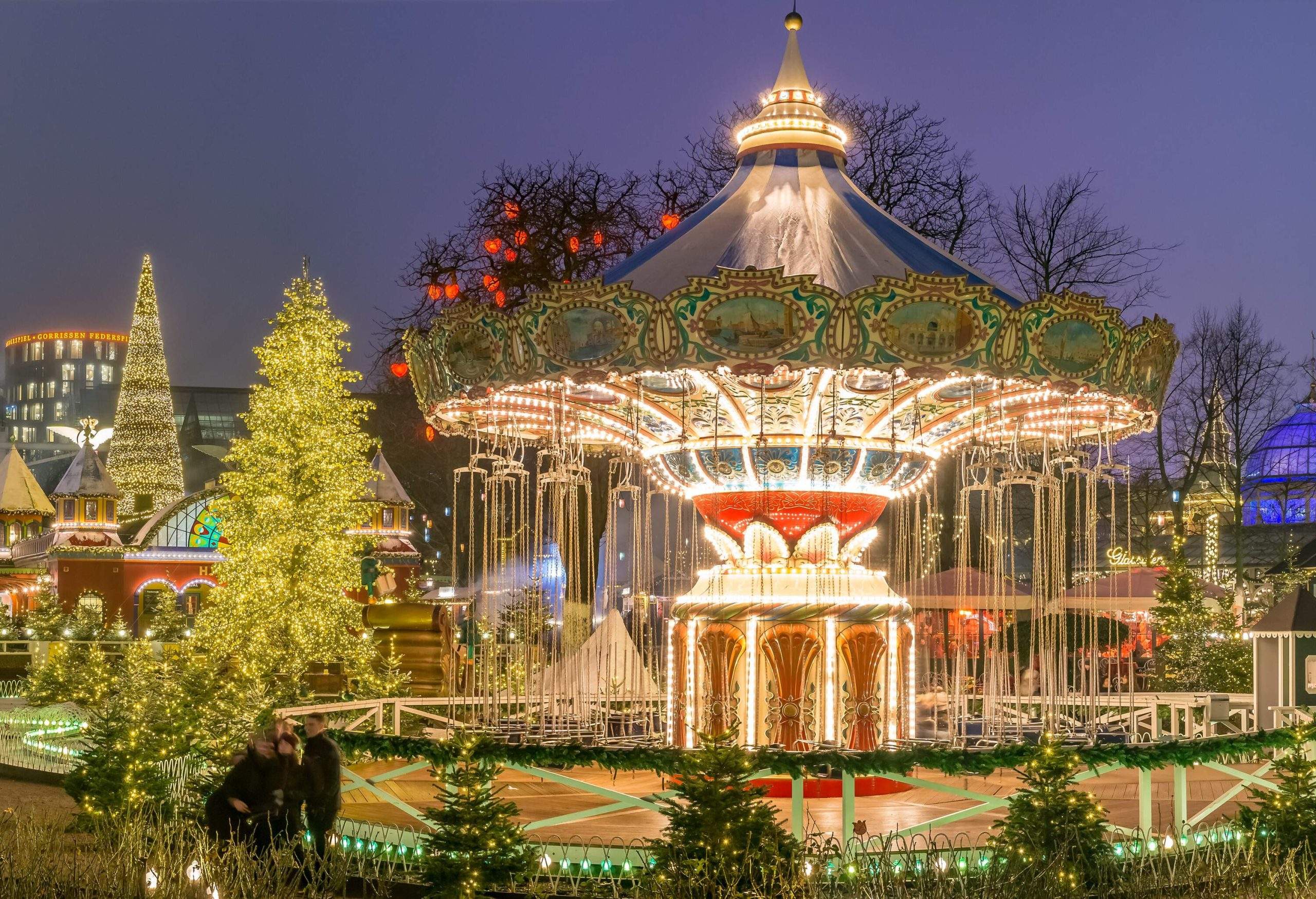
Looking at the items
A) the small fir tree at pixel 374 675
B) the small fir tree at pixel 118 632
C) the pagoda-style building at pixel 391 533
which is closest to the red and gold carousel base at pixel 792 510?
the small fir tree at pixel 374 675

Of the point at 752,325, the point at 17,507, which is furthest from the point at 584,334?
the point at 17,507

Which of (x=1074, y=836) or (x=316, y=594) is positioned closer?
(x=1074, y=836)

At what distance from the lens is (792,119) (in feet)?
48.6

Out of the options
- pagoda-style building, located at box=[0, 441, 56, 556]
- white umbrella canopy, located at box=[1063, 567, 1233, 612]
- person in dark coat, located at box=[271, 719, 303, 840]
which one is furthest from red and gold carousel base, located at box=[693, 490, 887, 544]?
pagoda-style building, located at box=[0, 441, 56, 556]

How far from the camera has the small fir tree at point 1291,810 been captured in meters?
11.7

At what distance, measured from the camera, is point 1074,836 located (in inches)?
403

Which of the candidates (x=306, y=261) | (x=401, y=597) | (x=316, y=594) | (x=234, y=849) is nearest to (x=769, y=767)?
(x=234, y=849)

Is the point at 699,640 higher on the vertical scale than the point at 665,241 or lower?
lower

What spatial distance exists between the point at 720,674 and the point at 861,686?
130 centimetres

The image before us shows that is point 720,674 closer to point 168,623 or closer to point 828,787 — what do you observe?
point 828,787

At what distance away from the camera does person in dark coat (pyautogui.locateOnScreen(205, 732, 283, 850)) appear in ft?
35.5

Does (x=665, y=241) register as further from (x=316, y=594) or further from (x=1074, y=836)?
(x=316, y=594)

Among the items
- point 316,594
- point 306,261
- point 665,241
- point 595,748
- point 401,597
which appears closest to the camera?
point 595,748

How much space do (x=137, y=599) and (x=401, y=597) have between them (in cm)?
974
